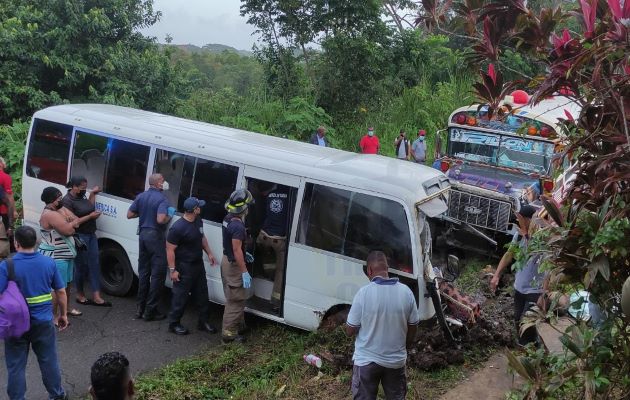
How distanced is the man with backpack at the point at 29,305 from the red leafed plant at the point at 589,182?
12.3ft

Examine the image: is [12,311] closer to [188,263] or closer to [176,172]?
[188,263]

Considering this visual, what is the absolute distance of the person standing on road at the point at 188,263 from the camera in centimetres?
656

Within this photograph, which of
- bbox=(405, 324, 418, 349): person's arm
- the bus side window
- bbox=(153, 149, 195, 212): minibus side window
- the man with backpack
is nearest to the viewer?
bbox=(405, 324, 418, 349): person's arm

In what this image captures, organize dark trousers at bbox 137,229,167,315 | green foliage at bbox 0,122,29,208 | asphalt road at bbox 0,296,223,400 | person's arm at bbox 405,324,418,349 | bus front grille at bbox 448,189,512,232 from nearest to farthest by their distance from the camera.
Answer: person's arm at bbox 405,324,418,349
asphalt road at bbox 0,296,223,400
dark trousers at bbox 137,229,167,315
bus front grille at bbox 448,189,512,232
green foliage at bbox 0,122,29,208

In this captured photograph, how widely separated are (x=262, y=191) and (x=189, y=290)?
54.4 inches

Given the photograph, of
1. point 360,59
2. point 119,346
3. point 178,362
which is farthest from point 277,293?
point 360,59

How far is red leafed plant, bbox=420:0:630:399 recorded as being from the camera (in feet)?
9.35

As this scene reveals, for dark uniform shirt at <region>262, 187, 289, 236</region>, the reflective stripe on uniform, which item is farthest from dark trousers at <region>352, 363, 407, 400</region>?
the reflective stripe on uniform

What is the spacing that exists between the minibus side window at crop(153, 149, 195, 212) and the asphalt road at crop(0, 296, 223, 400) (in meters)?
1.44

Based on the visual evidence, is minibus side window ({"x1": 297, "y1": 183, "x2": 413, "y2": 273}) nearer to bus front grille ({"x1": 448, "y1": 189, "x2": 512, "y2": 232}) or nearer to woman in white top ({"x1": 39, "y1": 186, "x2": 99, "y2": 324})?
woman in white top ({"x1": 39, "y1": 186, "x2": 99, "y2": 324})

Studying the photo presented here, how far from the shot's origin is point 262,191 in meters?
6.82

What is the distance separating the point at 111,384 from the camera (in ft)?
10.2

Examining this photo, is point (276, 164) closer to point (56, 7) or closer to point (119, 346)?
point (119, 346)

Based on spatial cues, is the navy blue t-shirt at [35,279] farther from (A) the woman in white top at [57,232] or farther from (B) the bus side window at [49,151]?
(B) the bus side window at [49,151]
